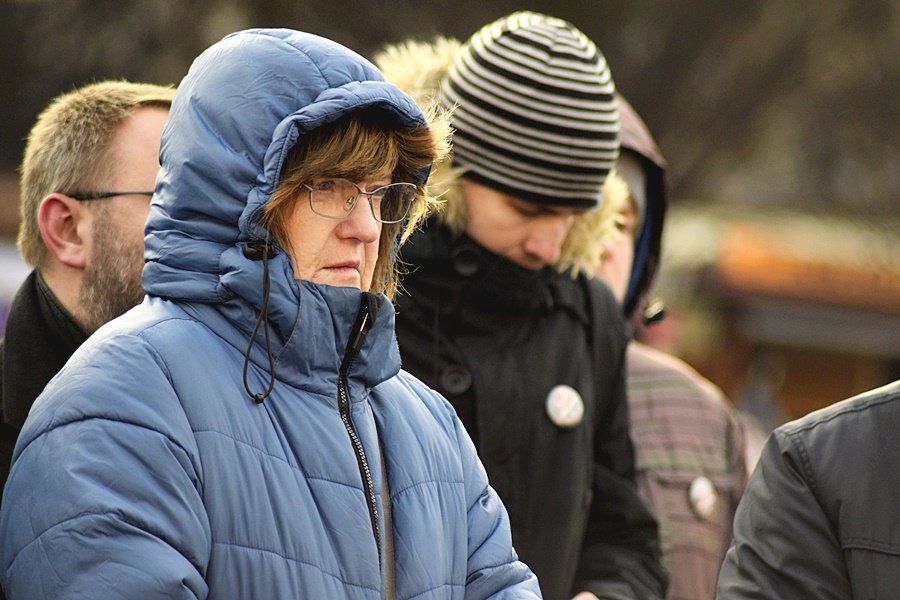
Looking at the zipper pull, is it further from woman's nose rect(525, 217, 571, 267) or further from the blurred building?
the blurred building

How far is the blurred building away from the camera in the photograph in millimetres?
14367

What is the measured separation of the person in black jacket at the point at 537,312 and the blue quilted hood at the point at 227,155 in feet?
3.31

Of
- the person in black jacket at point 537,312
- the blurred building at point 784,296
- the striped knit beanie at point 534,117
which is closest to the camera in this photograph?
the person in black jacket at point 537,312

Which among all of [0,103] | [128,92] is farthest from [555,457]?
[0,103]

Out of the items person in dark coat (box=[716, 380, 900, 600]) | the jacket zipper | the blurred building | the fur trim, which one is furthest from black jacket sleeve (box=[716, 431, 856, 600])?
the blurred building

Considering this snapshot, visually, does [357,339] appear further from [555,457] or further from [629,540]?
[629,540]

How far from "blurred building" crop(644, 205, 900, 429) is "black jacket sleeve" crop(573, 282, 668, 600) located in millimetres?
10293

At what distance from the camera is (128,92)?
10.9ft

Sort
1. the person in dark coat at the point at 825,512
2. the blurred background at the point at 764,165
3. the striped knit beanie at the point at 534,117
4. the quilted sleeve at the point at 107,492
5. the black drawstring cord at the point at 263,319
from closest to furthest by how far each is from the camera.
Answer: the quilted sleeve at the point at 107,492, the black drawstring cord at the point at 263,319, the person in dark coat at the point at 825,512, the striped knit beanie at the point at 534,117, the blurred background at the point at 764,165

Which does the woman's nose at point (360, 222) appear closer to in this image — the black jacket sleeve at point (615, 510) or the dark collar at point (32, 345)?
the dark collar at point (32, 345)

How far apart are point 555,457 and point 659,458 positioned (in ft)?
2.72

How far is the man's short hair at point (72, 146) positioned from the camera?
318 centimetres

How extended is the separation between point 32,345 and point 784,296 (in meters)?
12.3

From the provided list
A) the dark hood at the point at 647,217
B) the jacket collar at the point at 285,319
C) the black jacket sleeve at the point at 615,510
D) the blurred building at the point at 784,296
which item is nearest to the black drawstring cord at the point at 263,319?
the jacket collar at the point at 285,319
